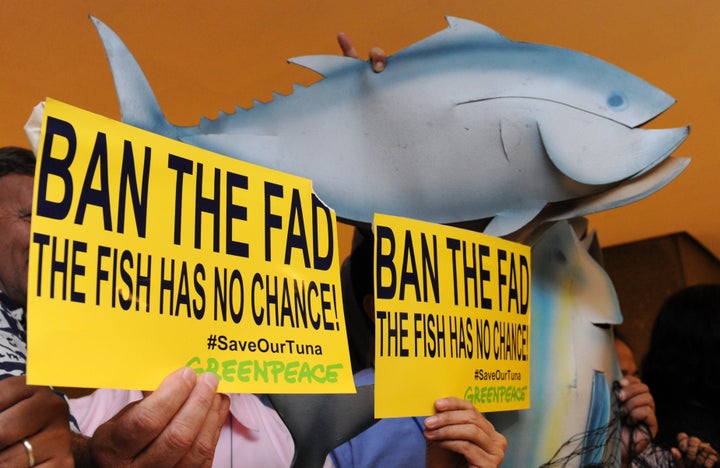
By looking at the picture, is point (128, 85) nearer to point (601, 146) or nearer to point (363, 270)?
point (363, 270)

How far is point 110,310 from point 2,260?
420mm

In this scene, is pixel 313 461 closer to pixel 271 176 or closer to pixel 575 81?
pixel 271 176

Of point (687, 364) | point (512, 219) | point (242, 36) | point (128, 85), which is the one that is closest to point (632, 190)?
point (512, 219)

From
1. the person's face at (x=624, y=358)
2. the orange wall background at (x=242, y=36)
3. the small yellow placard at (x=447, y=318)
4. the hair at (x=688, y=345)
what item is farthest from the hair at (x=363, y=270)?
the person's face at (x=624, y=358)

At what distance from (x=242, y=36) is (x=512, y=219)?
1.29 m

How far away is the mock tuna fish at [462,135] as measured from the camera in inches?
44.8

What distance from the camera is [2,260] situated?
1.01 meters

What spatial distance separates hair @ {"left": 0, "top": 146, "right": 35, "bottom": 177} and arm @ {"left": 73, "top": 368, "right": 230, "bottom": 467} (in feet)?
1.52

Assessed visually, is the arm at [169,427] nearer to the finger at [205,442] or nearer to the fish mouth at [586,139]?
the finger at [205,442]

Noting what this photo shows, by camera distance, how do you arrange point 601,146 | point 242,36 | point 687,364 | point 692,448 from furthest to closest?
point 242,36 < point 687,364 < point 692,448 < point 601,146

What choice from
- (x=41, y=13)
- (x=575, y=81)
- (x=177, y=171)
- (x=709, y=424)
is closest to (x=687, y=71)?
(x=709, y=424)

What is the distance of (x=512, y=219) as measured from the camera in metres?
1.16

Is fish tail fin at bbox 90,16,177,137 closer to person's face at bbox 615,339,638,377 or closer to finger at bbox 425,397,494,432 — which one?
finger at bbox 425,397,494,432

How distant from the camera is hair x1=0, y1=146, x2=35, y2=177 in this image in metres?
1.03
